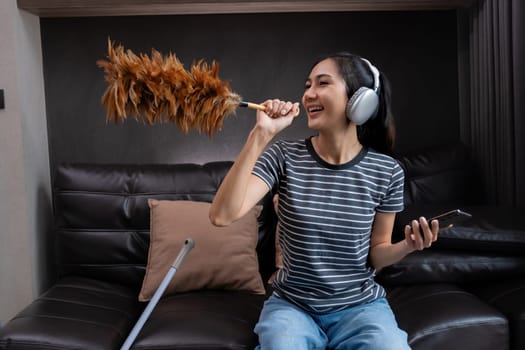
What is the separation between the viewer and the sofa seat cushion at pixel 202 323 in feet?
6.22

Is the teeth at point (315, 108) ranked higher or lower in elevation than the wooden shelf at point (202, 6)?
lower

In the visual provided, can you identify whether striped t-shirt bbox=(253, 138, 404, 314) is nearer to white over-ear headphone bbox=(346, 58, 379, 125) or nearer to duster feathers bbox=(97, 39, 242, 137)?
white over-ear headphone bbox=(346, 58, 379, 125)

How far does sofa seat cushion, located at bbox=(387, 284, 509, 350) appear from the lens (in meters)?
1.90

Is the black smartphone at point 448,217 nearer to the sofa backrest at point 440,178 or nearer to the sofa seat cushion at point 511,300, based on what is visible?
the sofa seat cushion at point 511,300

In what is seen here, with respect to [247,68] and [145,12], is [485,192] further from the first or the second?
[145,12]

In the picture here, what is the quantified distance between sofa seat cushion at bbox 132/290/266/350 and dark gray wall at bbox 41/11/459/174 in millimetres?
1031

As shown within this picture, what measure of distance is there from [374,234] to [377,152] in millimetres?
242

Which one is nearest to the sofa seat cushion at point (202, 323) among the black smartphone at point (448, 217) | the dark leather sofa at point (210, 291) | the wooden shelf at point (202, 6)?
the dark leather sofa at point (210, 291)

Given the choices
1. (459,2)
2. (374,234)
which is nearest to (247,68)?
(459,2)

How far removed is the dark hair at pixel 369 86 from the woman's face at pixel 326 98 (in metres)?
0.02

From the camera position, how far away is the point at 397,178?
1.86 meters

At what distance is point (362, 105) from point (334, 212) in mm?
303

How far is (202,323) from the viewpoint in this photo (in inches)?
78.2

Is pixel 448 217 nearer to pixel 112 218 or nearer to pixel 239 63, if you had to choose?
pixel 112 218
